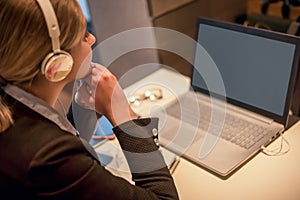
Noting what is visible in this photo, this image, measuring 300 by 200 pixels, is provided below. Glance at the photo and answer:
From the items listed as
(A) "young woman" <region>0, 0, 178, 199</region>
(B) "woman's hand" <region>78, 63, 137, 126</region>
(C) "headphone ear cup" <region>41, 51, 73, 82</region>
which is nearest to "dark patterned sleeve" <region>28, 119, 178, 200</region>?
(A) "young woman" <region>0, 0, 178, 199</region>

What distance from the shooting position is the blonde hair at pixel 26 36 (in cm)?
66

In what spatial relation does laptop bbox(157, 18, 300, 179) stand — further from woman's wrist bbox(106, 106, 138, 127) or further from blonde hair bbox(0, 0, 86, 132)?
blonde hair bbox(0, 0, 86, 132)

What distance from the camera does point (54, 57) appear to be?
0.71 m

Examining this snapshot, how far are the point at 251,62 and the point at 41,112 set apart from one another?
2.21 ft

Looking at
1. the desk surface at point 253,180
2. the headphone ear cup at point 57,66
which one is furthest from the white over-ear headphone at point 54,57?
the desk surface at point 253,180

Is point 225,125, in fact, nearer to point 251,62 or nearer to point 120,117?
point 251,62

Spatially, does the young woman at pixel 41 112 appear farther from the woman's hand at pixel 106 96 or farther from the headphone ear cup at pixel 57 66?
the woman's hand at pixel 106 96

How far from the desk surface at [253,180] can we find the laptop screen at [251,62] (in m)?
0.13

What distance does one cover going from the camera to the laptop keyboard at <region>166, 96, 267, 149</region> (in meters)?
1.11

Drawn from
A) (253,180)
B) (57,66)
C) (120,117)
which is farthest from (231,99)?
(57,66)

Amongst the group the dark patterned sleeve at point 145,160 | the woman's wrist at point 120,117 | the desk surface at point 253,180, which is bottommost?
the desk surface at point 253,180

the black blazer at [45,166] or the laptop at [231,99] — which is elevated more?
the black blazer at [45,166]

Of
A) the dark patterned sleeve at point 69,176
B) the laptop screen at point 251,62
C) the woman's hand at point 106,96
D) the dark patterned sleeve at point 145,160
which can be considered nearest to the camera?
the dark patterned sleeve at point 69,176

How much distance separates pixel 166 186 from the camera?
87 cm
